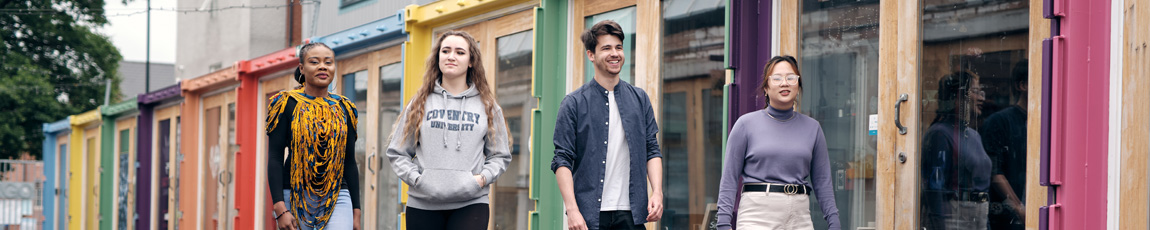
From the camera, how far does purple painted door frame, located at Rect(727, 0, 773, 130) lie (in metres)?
7.51

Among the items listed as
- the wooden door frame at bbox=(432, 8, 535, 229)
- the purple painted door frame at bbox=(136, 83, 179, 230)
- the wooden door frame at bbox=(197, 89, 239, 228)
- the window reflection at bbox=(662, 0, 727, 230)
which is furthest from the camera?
the purple painted door frame at bbox=(136, 83, 179, 230)

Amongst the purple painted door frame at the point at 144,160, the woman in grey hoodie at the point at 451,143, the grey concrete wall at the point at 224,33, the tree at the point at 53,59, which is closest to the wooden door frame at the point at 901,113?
the woman in grey hoodie at the point at 451,143

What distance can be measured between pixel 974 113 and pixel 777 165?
48.4 inches

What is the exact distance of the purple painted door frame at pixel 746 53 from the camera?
7512mm

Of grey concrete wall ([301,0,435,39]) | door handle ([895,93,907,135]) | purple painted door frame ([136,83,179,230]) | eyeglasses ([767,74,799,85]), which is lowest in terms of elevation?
purple painted door frame ([136,83,179,230])

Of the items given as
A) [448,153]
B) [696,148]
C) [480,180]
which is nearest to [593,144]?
[480,180]

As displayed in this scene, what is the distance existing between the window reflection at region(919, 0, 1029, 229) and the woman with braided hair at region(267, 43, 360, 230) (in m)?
2.76

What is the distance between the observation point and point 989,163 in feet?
19.9

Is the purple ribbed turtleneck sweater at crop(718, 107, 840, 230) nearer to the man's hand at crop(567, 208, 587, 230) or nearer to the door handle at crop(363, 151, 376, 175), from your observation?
the man's hand at crop(567, 208, 587, 230)

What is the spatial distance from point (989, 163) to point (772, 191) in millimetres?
1262

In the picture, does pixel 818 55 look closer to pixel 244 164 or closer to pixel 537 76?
pixel 537 76

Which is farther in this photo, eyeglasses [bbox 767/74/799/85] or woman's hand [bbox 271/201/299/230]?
woman's hand [bbox 271/201/299/230]

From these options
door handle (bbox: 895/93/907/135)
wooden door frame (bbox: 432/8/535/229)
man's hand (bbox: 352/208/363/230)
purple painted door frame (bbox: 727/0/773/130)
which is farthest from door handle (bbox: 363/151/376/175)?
door handle (bbox: 895/93/907/135)

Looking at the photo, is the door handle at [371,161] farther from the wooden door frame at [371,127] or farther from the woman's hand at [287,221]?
the woman's hand at [287,221]
